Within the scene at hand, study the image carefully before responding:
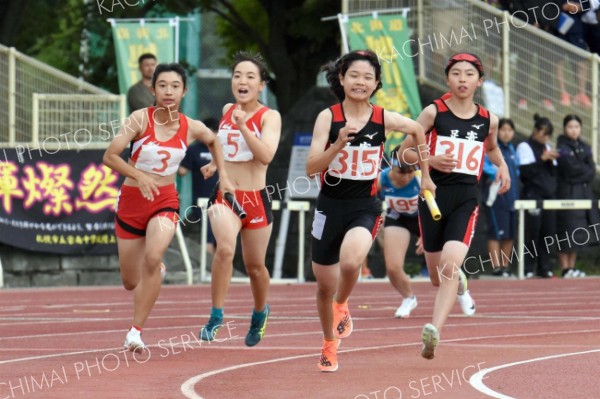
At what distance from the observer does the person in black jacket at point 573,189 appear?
22.7 meters

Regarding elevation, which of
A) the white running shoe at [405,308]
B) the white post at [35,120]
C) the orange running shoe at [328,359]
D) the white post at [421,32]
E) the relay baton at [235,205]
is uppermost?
the white post at [421,32]

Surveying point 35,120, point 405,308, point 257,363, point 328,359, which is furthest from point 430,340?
point 35,120

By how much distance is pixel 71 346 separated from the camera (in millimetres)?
12836

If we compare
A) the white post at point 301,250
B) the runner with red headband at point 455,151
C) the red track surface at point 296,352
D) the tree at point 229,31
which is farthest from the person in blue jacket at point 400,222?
the tree at point 229,31

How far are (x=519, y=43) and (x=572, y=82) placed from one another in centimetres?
103

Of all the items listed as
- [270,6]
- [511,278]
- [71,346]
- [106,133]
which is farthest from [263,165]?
[270,6]

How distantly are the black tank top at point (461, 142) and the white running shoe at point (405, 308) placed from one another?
377cm

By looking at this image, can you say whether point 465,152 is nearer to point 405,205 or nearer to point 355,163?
point 355,163

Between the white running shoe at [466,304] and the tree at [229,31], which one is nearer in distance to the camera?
the white running shoe at [466,304]

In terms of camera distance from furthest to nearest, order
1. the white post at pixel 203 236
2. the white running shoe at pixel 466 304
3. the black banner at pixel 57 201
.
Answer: the white post at pixel 203 236 < the black banner at pixel 57 201 < the white running shoe at pixel 466 304

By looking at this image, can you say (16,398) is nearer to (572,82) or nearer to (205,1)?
(572,82)

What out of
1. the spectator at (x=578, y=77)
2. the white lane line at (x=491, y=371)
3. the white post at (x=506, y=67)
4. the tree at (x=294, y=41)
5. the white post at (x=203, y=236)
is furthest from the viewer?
the tree at (x=294, y=41)

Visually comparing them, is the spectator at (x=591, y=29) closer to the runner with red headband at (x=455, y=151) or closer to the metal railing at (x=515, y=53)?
the metal railing at (x=515, y=53)

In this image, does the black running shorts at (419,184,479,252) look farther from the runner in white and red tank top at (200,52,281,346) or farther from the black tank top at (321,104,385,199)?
the runner in white and red tank top at (200,52,281,346)
